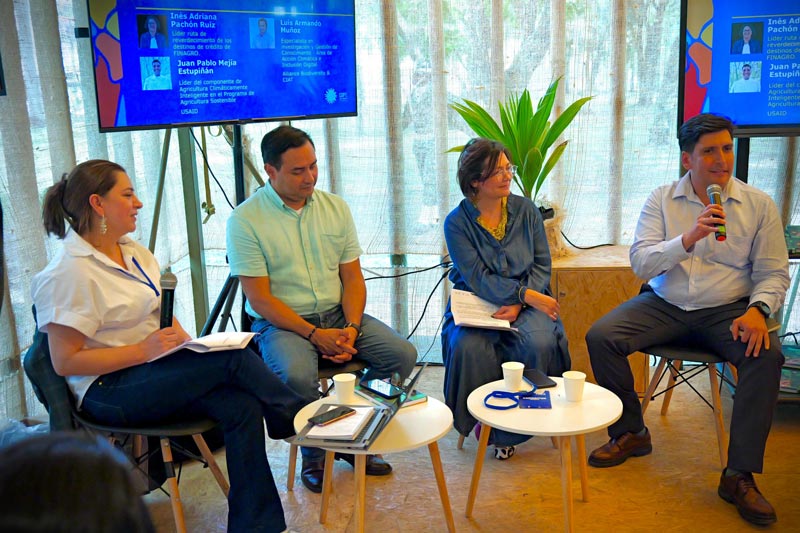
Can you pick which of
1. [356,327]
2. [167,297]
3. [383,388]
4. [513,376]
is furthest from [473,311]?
[167,297]

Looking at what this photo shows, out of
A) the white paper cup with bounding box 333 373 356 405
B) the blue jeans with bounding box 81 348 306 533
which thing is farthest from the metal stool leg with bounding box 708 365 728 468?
the blue jeans with bounding box 81 348 306 533

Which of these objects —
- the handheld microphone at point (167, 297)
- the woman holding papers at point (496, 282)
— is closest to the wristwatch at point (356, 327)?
the woman holding papers at point (496, 282)

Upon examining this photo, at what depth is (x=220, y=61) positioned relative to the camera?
3.03 meters

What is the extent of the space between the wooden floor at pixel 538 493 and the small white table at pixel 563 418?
0.94 ft

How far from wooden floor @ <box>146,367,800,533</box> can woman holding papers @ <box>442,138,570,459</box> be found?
0.17 metres

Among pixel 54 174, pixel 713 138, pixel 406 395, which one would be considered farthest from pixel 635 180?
pixel 54 174

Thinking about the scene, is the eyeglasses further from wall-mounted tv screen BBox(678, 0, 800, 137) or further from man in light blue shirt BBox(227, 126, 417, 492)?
wall-mounted tv screen BBox(678, 0, 800, 137)

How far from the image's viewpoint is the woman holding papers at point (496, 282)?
293 cm

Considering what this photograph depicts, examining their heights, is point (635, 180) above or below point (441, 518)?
above

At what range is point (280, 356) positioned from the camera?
2.75 metres

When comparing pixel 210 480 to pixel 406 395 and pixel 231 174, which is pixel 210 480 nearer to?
pixel 406 395

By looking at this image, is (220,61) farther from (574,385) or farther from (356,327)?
(574,385)

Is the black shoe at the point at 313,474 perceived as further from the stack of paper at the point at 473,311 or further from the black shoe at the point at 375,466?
the stack of paper at the point at 473,311

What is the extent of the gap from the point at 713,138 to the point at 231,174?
2.14 metres
